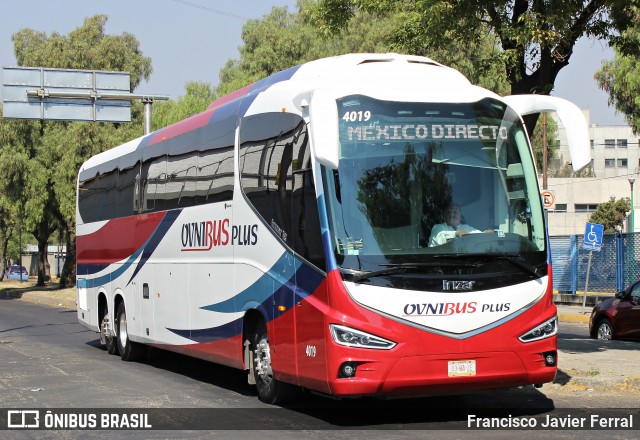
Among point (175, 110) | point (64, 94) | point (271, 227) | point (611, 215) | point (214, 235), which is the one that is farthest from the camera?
point (611, 215)

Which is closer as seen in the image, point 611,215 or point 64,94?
point 64,94

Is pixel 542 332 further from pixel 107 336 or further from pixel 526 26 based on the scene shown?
pixel 107 336

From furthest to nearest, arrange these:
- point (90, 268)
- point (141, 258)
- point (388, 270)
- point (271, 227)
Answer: point (90, 268) < point (141, 258) < point (271, 227) < point (388, 270)

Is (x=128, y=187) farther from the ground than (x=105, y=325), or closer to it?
farther from the ground

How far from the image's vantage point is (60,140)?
4950 cm

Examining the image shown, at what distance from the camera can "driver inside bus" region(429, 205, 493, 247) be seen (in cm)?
960

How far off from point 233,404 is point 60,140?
132 ft

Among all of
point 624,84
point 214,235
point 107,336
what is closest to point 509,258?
point 214,235

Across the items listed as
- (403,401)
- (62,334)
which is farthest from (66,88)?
(403,401)

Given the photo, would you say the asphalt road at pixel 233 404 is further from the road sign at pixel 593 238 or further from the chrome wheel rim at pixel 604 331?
the road sign at pixel 593 238

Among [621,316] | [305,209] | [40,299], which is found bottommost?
[40,299]

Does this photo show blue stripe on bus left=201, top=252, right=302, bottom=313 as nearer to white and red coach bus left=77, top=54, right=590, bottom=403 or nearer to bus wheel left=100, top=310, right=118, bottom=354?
white and red coach bus left=77, top=54, right=590, bottom=403

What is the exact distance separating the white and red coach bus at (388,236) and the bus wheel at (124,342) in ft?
18.7

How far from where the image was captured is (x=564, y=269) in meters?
37.3
